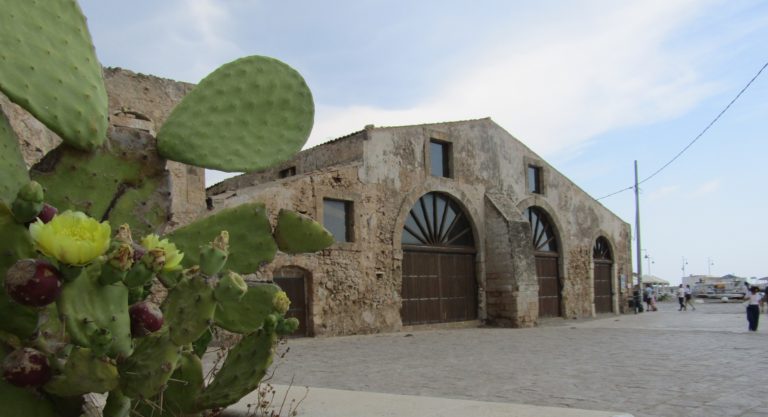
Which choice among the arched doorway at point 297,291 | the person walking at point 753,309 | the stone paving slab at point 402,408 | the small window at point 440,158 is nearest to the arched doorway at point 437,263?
the small window at point 440,158

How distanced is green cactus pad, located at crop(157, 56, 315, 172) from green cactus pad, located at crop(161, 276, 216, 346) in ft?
3.03

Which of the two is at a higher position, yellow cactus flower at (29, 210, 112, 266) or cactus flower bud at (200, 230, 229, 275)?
yellow cactus flower at (29, 210, 112, 266)

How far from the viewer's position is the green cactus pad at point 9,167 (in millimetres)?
1819

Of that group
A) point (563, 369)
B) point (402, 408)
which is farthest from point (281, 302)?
point (563, 369)

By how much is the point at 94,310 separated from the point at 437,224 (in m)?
14.6

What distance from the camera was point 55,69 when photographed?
2006 mm

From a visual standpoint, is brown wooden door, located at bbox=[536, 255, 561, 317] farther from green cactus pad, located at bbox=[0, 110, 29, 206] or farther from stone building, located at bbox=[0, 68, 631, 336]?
green cactus pad, located at bbox=[0, 110, 29, 206]

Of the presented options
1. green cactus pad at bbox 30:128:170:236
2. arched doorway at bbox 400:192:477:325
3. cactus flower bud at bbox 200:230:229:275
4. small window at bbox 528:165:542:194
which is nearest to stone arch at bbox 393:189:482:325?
arched doorway at bbox 400:192:477:325

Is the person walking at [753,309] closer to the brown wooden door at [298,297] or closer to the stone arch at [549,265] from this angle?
the stone arch at [549,265]

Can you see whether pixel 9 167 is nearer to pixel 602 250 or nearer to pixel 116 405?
pixel 116 405

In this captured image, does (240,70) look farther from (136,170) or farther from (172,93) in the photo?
(172,93)

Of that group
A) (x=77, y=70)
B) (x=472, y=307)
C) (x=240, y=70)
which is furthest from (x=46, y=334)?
(x=472, y=307)

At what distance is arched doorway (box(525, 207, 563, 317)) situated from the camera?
1903 centimetres

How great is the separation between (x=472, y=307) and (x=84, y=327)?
15.5 meters
